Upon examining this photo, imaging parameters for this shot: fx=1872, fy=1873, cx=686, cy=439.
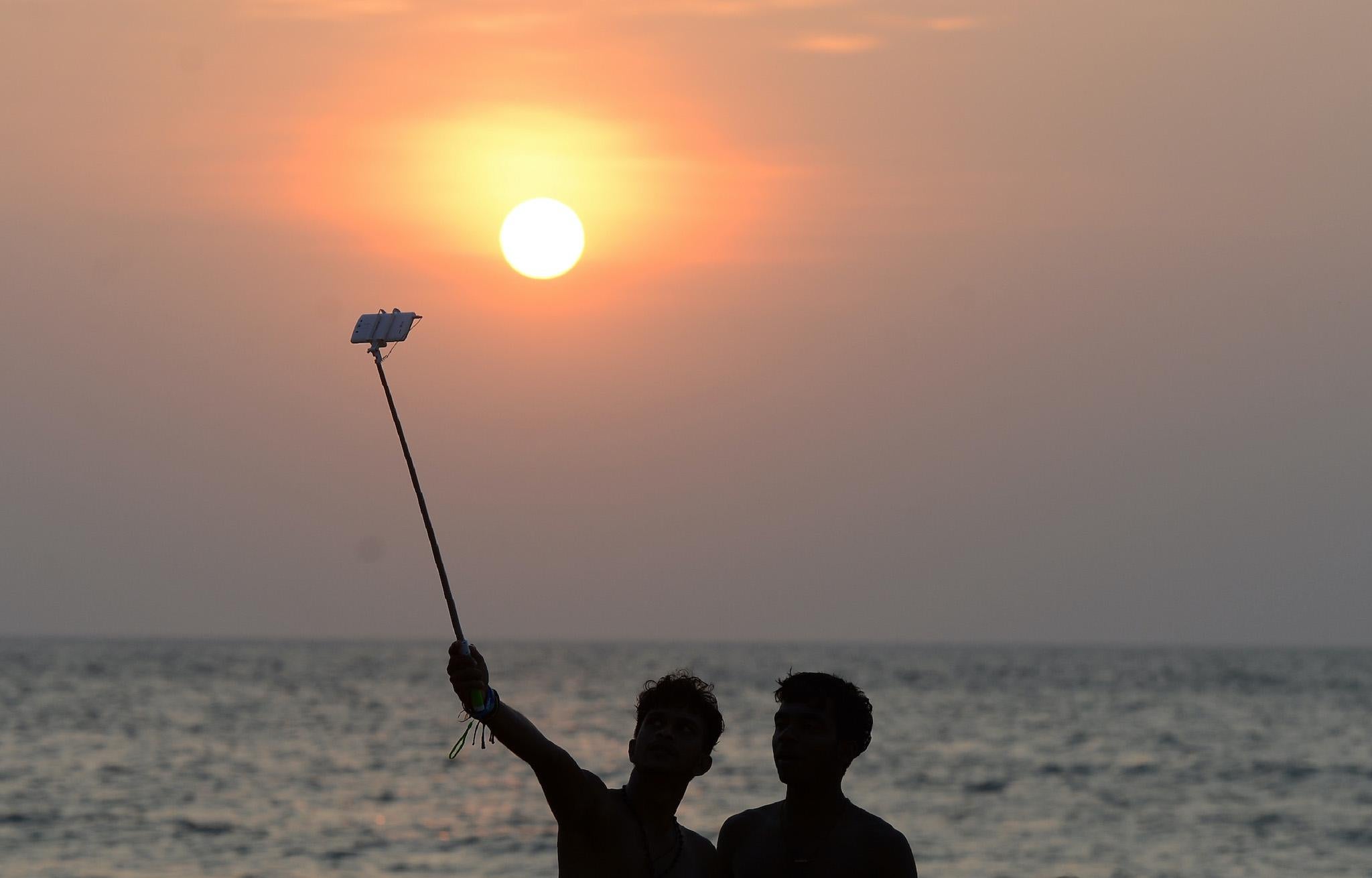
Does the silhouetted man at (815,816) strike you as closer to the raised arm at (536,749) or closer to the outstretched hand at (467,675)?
the raised arm at (536,749)

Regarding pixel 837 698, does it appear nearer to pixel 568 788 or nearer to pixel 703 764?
pixel 703 764

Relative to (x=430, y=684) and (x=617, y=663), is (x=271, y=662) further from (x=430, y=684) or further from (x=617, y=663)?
(x=430, y=684)

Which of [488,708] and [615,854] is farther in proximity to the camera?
[615,854]

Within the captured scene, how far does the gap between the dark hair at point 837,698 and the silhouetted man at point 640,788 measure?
0.28 metres

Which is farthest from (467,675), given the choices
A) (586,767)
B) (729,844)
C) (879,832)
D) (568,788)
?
(586,767)

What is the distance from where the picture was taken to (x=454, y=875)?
2383 cm

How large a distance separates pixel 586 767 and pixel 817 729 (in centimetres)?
3486

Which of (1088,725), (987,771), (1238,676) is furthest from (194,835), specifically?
(1238,676)

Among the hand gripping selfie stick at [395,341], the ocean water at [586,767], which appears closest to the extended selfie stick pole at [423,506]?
the hand gripping selfie stick at [395,341]

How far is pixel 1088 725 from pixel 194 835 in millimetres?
36473

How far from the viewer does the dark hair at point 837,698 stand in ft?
20.5

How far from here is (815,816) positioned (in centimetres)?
620

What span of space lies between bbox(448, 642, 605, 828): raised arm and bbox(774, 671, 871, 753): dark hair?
0.84 metres

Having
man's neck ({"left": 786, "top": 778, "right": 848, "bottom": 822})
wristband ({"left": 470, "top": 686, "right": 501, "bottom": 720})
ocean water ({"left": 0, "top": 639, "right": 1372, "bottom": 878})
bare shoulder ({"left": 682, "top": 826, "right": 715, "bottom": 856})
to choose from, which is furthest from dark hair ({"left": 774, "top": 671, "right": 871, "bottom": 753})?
ocean water ({"left": 0, "top": 639, "right": 1372, "bottom": 878})
